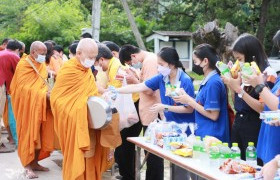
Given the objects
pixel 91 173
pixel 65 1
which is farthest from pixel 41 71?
pixel 65 1

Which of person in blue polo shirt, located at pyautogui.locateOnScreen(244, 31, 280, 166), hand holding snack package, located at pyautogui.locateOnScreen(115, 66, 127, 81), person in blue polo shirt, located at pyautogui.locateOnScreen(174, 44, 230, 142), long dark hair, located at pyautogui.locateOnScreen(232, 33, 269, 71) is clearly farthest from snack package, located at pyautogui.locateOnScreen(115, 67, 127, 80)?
person in blue polo shirt, located at pyautogui.locateOnScreen(244, 31, 280, 166)

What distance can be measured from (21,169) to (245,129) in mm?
3553

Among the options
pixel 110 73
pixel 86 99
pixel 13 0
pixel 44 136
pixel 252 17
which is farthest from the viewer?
pixel 13 0

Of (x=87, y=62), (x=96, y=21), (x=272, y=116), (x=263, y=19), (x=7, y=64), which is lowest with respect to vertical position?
(x=272, y=116)

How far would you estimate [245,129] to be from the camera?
3.56 metres

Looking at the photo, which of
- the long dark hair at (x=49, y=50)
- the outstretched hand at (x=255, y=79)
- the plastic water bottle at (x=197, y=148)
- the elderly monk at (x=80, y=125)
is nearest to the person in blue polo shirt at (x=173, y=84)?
the elderly monk at (x=80, y=125)

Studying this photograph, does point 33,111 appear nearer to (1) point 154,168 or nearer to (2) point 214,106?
(1) point 154,168

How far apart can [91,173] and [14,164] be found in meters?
2.23

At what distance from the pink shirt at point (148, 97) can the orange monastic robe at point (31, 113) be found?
138 cm

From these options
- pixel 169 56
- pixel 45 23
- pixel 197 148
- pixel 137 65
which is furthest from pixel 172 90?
pixel 45 23

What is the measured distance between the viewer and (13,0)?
20.6 meters

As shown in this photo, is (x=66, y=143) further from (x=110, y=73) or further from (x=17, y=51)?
(x=17, y=51)

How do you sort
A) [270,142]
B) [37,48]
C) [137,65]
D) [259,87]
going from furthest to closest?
[37,48] → [137,65] → [270,142] → [259,87]

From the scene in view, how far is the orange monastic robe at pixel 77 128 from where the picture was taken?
4.39 metres
